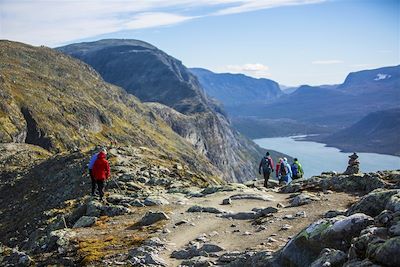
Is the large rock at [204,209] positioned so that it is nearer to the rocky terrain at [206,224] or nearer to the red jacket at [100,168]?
the rocky terrain at [206,224]

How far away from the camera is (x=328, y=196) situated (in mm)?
27438

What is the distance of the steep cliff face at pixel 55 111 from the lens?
106750 mm

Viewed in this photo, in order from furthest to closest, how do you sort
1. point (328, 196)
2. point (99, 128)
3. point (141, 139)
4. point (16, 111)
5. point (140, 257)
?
point (141, 139), point (99, 128), point (16, 111), point (328, 196), point (140, 257)

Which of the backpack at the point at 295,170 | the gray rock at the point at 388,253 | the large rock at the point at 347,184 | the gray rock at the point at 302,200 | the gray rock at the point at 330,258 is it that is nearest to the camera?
the gray rock at the point at 388,253

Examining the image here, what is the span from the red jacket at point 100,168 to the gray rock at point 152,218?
613 centimetres

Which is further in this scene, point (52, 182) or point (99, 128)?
point (99, 128)

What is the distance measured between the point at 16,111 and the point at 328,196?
324ft

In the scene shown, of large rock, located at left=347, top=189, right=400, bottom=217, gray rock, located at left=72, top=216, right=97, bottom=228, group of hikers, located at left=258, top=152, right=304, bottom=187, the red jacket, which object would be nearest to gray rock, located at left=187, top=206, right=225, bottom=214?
gray rock, located at left=72, top=216, right=97, bottom=228

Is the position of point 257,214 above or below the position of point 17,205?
above

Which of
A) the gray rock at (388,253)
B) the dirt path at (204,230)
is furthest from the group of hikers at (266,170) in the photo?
the gray rock at (388,253)

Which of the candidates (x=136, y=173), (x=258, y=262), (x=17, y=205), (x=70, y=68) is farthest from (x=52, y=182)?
(x=70, y=68)

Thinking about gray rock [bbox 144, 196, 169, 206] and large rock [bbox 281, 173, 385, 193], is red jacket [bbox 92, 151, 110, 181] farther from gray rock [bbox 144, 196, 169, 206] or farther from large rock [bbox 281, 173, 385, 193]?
large rock [bbox 281, 173, 385, 193]

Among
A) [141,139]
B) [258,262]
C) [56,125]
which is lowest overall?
[141,139]

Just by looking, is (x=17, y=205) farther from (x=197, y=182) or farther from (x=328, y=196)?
(x=328, y=196)
